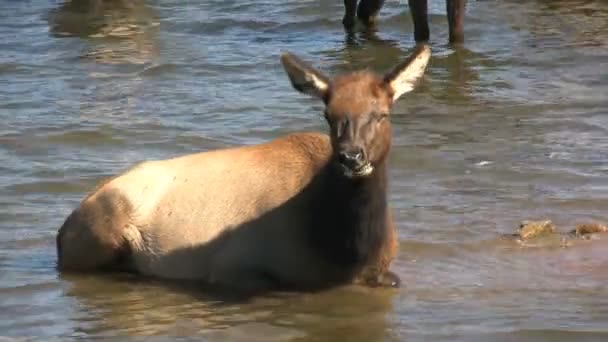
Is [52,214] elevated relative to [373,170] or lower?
lower

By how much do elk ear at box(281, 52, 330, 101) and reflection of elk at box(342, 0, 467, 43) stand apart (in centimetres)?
789

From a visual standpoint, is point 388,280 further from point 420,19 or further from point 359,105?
point 420,19

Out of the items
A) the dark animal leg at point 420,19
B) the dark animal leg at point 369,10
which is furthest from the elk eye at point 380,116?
the dark animal leg at point 369,10

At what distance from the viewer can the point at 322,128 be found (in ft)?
37.7

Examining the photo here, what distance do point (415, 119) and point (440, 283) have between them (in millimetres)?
4415

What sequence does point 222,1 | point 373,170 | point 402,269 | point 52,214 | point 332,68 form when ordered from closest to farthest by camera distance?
point 373,170 < point 402,269 < point 52,214 < point 332,68 < point 222,1

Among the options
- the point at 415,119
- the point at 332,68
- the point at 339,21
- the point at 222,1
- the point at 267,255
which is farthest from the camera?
the point at 222,1

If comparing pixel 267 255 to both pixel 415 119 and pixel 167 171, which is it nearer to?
pixel 167 171

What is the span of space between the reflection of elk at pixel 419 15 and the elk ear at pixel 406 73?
7.74 metres

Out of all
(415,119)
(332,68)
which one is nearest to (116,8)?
(332,68)

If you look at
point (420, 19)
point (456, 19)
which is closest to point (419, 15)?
point (420, 19)

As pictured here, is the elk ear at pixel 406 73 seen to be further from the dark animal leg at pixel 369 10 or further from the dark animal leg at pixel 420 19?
the dark animal leg at pixel 369 10

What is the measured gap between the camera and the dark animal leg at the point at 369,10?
1647cm

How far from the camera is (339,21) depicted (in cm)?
1705
